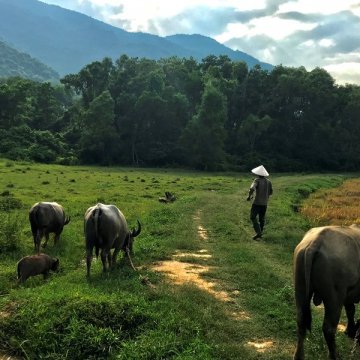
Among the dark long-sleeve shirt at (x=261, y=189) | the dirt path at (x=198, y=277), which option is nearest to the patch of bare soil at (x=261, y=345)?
the dirt path at (x=198, y=277)

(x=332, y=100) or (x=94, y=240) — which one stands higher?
(x=332, y=100)

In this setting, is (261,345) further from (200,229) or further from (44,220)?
(200,229)

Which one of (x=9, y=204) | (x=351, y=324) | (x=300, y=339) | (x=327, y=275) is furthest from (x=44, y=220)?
(x=327, y=275)

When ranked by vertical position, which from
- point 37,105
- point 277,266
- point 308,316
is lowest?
point 277,266

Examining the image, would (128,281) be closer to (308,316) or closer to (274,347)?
(274,347)

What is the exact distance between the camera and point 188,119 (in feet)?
239

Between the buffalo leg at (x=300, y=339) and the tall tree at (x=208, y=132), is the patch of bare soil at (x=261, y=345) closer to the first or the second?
the buffalo leg at (x=300, y=339)

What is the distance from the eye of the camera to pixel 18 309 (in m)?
8.64

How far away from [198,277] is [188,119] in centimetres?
6213

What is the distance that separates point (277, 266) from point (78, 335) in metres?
7.40

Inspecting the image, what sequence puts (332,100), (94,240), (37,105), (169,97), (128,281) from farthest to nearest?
(37,105), (332,100), (169,97), (94,240), (128,281)

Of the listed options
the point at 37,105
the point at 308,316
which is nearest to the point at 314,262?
the point at 308,316

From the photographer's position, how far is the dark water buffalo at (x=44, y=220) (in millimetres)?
14485

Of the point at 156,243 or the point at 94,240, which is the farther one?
the point at 156,243
